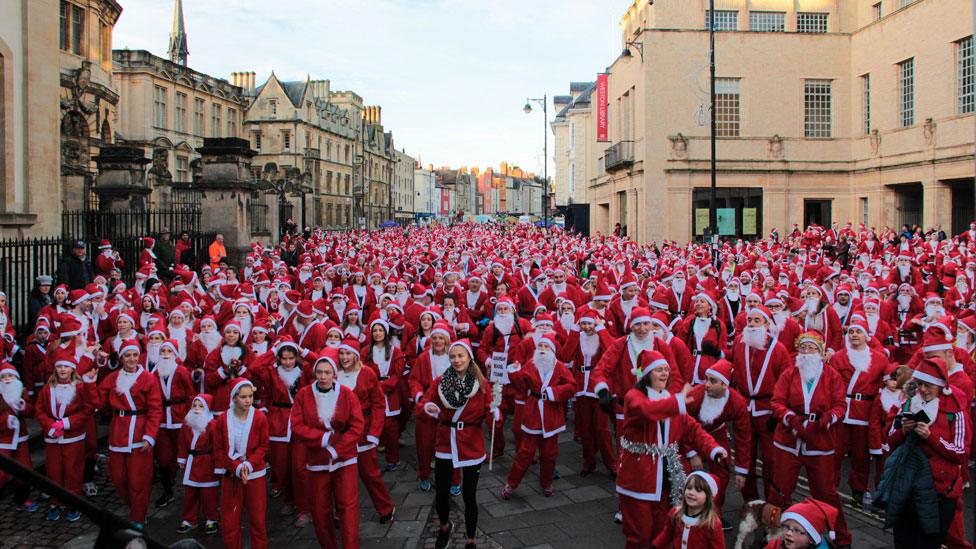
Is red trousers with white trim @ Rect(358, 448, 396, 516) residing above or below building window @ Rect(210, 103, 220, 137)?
below

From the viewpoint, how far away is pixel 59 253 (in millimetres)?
16328

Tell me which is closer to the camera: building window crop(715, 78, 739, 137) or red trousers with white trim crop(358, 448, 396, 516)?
red trousers with white trim crop(358, 448, 396, 516)

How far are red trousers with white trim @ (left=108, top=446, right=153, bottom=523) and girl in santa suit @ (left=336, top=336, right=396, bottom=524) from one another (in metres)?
1.89

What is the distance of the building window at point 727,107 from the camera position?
33.7 m

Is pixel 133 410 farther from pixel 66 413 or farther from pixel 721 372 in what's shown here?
pixel 721 372

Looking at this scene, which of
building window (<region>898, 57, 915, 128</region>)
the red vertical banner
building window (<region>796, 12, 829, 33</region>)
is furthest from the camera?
the red vertical banner

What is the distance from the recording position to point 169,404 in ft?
25.0

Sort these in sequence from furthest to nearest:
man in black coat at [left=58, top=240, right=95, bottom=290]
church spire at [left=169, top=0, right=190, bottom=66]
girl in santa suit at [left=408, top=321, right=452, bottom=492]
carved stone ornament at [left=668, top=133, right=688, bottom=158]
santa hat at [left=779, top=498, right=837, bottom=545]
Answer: church spire at [left=169, top=0, right=190, bottom=66] → carved stone ornament at [left=668, top=133, right=688, bottom=158] → man in black coat at [left=58, top=240, right=95, bottom=290] → girl in santa suit at [left=408, top=321, right=452, bottom=492] → santa hat at [left=779, top=498, right=837, bottom=545]

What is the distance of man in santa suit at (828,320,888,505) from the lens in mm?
7293

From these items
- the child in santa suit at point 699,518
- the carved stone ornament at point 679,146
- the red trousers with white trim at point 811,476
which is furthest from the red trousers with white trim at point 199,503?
the carved stone ornament at point 679,146

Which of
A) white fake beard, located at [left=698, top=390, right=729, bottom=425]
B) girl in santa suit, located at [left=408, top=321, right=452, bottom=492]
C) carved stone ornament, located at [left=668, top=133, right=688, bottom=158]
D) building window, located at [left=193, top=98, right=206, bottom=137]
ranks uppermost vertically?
building window, located at [left=193, top=98, right=206, bottom=137]

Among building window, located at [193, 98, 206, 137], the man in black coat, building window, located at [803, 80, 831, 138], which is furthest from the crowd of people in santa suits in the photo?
building window, located at [193, 98, 206, 137]

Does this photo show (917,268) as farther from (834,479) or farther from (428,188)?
(428,188)

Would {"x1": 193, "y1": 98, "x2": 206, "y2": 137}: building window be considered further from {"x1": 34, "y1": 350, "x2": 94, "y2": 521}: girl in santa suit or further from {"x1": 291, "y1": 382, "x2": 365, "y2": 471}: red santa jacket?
{"x1": 291, "y1": 382, "x2": 365, "y2": 471}: red santa jacket
